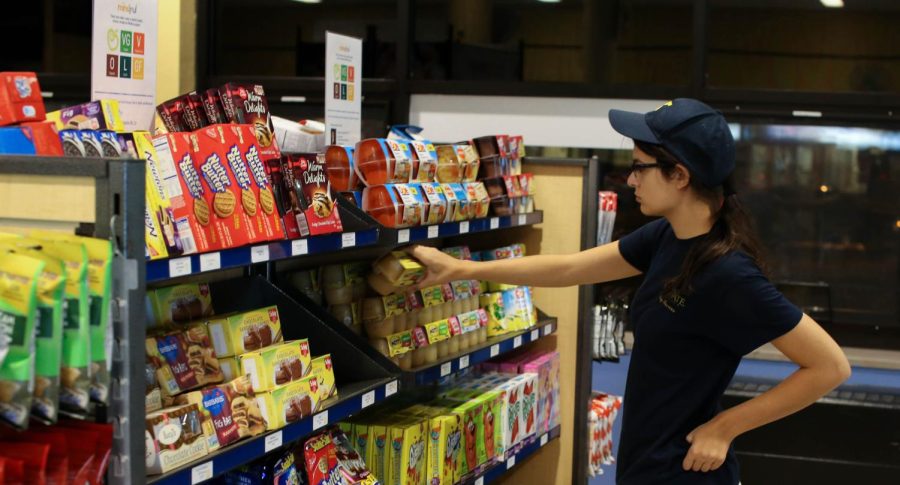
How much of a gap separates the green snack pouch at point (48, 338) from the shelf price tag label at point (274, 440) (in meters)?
0.80

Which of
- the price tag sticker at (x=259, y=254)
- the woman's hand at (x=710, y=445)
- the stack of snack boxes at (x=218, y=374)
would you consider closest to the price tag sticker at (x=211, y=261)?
the price tag sticker at (x=259, y=254)

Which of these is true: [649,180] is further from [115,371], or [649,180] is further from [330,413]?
[115,371]

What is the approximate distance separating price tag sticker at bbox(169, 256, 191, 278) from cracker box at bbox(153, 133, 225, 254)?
0.03 metres

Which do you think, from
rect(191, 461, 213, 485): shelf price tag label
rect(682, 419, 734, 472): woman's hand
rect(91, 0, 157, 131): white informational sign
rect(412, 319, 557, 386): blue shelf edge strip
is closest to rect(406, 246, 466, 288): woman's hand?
→ rect(412, 319, 557, 386): blue shelf edge strip

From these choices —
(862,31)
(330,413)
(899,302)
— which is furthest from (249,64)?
(330,413)

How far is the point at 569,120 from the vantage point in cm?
730

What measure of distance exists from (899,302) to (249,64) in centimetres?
502

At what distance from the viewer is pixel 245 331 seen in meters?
2.92

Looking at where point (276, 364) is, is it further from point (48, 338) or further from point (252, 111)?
point (48, 338)

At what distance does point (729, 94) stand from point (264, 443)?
5.04m

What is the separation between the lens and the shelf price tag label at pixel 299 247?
2.91 meters

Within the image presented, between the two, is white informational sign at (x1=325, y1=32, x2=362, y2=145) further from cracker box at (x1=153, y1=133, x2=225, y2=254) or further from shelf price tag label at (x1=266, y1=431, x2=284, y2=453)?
shelf price tag label at (x1=266, y1=431, x2=284, y2=453)

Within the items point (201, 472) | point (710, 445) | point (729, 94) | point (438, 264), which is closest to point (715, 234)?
point (710, 445)

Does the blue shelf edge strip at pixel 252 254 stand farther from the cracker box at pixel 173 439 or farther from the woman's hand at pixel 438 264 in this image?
the cracker box at pixel 173 439
